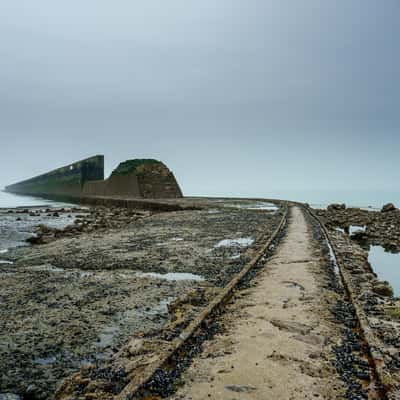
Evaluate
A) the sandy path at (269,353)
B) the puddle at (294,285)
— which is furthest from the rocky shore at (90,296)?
the puddle at (294,285)

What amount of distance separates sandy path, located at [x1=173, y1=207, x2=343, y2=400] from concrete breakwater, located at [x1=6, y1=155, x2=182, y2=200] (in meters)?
36.9

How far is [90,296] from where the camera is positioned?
5.19 m

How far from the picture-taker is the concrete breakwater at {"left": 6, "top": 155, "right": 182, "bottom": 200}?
41.9 meters

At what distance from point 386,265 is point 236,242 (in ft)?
13.4

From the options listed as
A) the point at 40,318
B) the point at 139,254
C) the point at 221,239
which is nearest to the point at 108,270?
the point at 139,254

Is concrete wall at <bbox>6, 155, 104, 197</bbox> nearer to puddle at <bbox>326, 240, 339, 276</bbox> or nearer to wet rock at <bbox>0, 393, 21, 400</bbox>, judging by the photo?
puddle at <bbox>326, 240, 339, 276</bbox>

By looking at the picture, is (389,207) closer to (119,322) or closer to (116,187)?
(119,322)

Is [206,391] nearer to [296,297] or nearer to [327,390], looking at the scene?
[327,390]

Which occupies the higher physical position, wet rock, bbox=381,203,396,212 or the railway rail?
wet rock, bbox=381,203,396,212

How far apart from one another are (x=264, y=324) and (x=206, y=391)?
1456mm

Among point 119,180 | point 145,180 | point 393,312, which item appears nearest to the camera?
point 393,312

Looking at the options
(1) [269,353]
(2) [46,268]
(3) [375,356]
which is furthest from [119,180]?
(3) [375,356]

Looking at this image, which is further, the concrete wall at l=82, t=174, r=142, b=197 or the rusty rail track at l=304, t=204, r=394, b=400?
the concrete wall at l=82, t=174, r=142, b=197

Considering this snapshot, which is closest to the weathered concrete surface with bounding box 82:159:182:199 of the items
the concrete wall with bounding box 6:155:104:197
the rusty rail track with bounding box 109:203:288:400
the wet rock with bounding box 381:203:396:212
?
the concrete wall with bounding box 6:155:104:197
